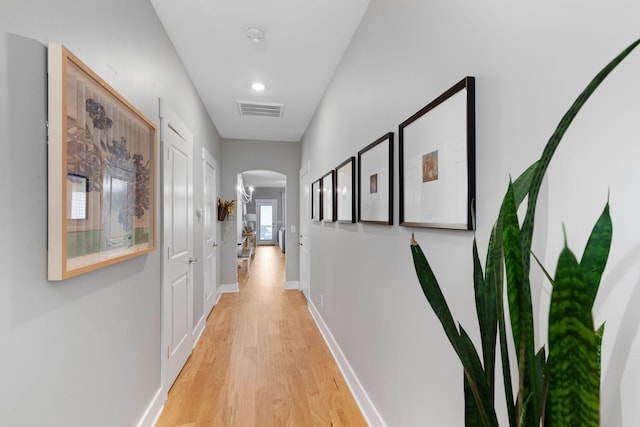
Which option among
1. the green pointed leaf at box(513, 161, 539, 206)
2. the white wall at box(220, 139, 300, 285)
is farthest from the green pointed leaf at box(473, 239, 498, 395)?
the white wall at box(220, 139, 300, 285)

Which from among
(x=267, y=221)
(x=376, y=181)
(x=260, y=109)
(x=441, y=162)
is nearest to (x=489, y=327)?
(x=441, y=162)

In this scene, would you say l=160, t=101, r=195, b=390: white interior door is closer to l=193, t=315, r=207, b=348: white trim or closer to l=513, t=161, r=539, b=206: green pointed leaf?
l=193, t=315, r=207, b=348: white trim

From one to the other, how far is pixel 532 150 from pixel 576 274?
0.53m

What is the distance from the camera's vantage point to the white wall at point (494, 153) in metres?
0.62

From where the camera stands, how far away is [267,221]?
13258 mm

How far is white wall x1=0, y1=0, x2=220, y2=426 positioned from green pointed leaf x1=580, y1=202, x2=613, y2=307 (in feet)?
4.38

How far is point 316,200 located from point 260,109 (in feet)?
4.19

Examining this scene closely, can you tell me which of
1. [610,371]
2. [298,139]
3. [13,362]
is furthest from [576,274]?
[298,139]

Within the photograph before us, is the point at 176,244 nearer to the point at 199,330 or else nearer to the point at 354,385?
the point at 199,330

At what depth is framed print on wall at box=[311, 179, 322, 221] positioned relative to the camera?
349 centimetres

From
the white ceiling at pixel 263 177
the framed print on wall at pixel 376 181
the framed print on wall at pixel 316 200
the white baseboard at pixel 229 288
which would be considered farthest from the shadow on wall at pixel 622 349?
the white ceiling at pixel 263 177

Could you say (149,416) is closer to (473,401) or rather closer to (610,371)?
(473,401)

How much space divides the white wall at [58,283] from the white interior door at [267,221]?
36.9 feet

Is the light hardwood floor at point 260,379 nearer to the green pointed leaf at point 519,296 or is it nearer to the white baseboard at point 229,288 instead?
the white baseboard at point 229,288
